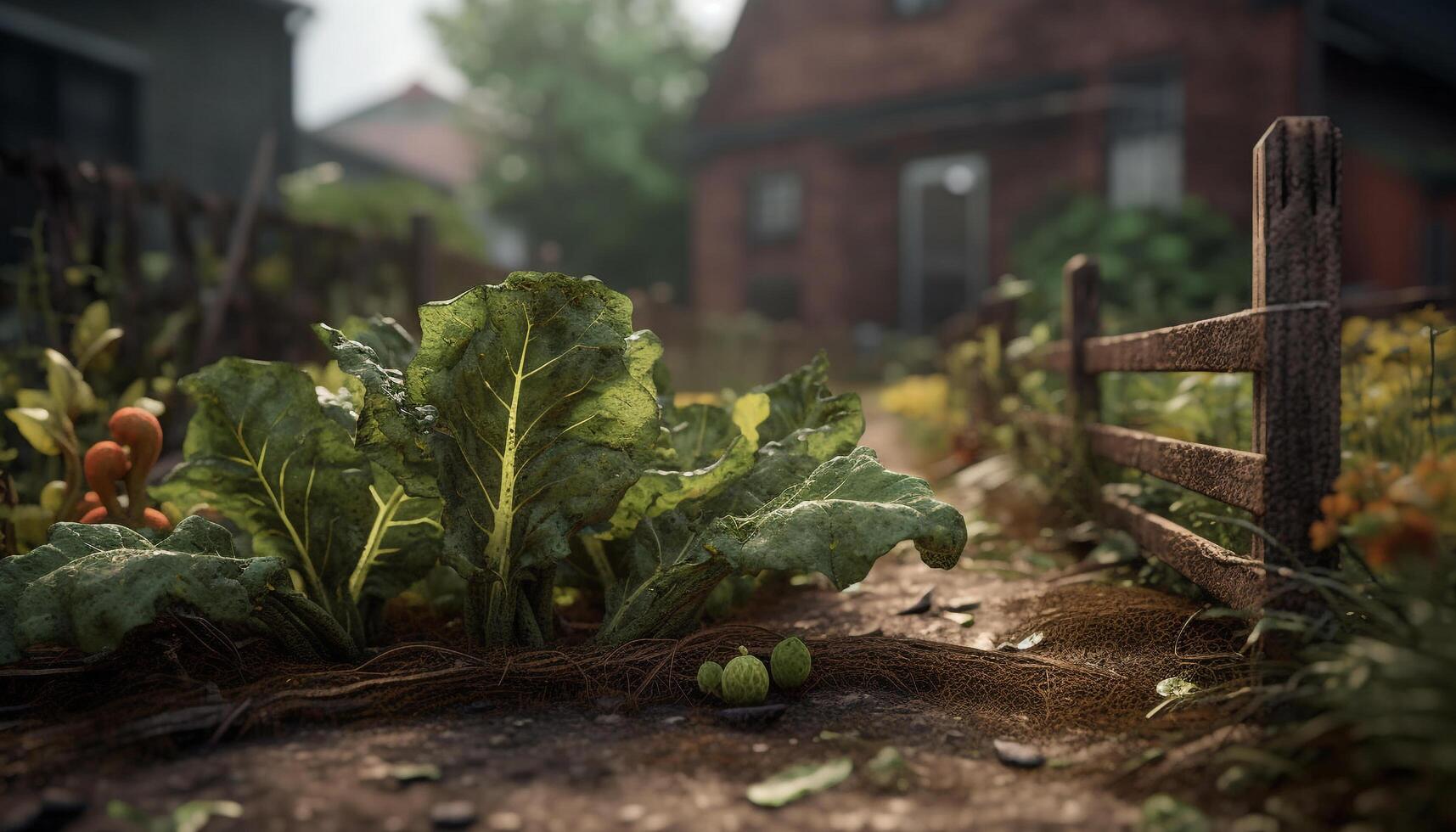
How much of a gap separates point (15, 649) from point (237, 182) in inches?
456

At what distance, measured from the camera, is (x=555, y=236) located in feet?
91.1

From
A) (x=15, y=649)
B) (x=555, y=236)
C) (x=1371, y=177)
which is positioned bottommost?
(x=15, y=649)

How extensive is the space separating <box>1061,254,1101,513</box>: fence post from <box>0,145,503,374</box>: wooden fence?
3291 millimetres

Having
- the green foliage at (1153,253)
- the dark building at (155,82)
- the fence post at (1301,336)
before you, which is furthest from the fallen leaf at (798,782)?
the dark building at (155,82)

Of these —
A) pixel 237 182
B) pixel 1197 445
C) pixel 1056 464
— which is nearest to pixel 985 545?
pixel 1056 464

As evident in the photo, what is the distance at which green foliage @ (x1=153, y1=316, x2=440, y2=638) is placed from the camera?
2.13 metres

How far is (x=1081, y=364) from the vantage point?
3.55 metres

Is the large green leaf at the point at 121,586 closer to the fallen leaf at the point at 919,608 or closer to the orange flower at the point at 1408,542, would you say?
the fallen leaf at the point at 919,608

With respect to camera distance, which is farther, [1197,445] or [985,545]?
[985,545]

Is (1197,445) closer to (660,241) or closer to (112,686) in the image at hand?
(112,686)

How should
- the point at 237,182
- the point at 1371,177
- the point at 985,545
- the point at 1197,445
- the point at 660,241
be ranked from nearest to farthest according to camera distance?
the point at 1197,445 → the point at 985,545 → the point at 237,182 → the point at 1371,177 → the point at 660,241

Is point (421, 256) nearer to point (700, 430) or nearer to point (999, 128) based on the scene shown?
point (700, 430)

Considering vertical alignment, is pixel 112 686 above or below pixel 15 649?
below

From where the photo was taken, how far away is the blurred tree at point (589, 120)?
86.6ft
